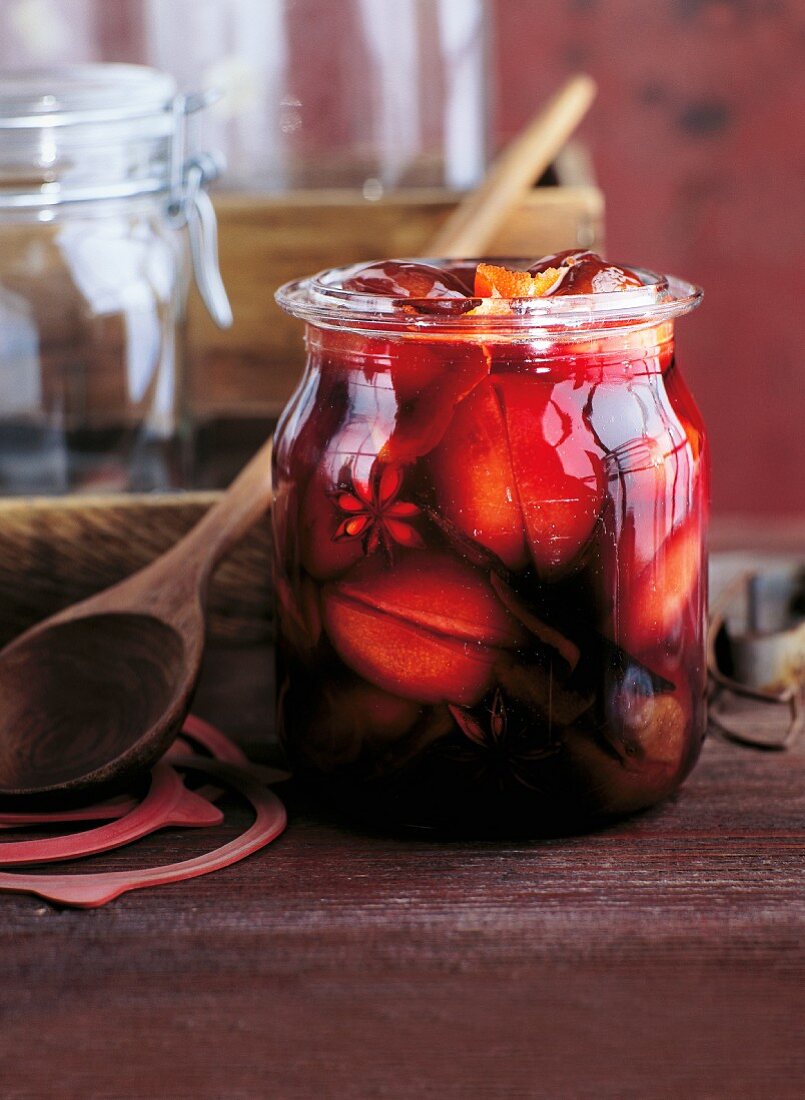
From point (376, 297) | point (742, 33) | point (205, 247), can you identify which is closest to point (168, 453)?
point (205, 247)

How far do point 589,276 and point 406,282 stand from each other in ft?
0.16

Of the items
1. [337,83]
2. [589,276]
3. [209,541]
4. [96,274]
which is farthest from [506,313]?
[337,83]

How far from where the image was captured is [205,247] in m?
0.54

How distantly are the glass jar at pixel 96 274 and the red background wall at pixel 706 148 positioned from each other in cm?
68

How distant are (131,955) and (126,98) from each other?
0.32m

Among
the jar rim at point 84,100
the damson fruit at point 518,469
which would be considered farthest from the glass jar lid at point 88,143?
the damson fruit at point 518,469

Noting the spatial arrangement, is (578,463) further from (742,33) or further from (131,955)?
(742,33)

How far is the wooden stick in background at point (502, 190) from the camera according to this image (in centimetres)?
53

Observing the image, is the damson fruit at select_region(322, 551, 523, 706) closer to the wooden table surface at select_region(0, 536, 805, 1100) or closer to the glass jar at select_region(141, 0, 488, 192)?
the wooden table surface at select_region(0, 536, 805, 1100)

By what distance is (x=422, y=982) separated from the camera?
0.32 m

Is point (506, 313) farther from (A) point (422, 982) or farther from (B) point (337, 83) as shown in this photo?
(B) point (337, 83)

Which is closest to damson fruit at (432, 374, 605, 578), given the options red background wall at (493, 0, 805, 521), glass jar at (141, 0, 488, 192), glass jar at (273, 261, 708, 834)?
glass jar at (273, 261, 708, 834)

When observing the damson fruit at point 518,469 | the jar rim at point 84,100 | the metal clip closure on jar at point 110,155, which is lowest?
the damson fruit at point 518,469

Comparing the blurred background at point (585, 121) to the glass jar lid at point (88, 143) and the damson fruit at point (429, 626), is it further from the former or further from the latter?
the damson fruit at point (429, 626)
